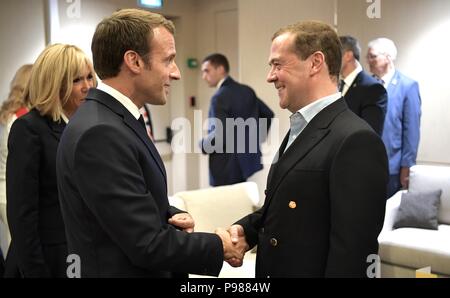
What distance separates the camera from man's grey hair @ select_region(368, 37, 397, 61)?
3746mm

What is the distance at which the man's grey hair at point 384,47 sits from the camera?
375cm

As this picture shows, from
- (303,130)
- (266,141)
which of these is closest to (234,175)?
(266,141)

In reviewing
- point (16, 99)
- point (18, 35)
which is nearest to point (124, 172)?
point (16, 99)

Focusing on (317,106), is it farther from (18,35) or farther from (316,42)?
(18,35)

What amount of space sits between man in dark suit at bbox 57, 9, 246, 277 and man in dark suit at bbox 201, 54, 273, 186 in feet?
8.52

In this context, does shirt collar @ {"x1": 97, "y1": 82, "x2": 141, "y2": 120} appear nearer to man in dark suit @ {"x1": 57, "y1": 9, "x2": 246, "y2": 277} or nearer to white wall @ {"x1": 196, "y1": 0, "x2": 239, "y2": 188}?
man in dark suit @ {"x1": 57, "y1": 9, "x2": 246, "y2": 277}

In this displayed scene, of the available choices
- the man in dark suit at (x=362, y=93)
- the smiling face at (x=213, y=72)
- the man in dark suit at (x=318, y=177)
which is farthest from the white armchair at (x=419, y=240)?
the man in dark suit at (x=318, y=177)

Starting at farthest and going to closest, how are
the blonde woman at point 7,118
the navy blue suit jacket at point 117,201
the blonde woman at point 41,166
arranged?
the blonde woman at point 7,118 → the blonde woman at point 41,166 → the navy blue suit jacket at point 117,201

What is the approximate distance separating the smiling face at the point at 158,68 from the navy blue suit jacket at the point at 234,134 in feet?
8.51

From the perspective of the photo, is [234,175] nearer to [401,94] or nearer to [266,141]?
[266,141]

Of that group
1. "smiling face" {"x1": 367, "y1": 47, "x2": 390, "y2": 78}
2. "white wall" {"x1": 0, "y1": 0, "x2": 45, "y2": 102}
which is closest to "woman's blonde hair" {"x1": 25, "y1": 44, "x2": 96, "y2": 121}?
"white wall" {"x1": 0, "y1": 0, "x2": 45, "y2": 102}

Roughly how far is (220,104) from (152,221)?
2837mm

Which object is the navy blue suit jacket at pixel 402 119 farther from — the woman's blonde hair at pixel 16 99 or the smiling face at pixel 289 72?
the woman's blonde hair at pixel 16 99

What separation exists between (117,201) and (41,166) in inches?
27.5
